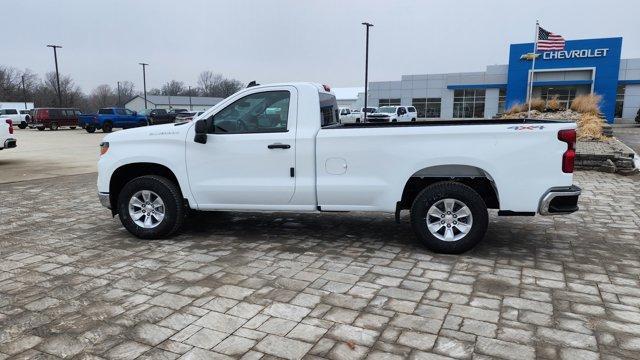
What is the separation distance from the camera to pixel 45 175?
12.0 metres

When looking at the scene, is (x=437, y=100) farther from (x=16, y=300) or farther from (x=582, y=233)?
(x=16, y=300)

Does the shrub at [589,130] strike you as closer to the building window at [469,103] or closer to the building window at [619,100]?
the building window at [619,100]

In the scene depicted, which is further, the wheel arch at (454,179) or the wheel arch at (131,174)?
the wheel arch at (131,174)

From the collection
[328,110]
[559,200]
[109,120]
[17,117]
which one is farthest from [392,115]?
[559,200]

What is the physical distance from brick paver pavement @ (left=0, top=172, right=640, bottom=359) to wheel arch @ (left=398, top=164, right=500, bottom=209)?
0.58 m

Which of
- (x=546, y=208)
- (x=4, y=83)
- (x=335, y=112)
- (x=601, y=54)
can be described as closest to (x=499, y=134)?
(x=546, y=208)

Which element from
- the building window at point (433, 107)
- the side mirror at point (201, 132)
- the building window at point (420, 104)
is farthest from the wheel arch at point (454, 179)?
the building window at point (420, 104)

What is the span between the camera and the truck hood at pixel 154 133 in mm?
5887

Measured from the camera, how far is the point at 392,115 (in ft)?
122

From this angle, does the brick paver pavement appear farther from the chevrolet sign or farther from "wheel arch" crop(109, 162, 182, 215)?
the chevrolet sign

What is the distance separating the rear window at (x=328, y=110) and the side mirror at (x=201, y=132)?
4.53ft

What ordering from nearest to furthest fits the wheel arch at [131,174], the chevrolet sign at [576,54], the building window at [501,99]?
the wheel arch at [131,174], the chevrolet sign at [576,54], the building window at [501,99]

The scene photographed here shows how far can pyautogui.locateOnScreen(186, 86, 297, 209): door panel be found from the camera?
5.61m

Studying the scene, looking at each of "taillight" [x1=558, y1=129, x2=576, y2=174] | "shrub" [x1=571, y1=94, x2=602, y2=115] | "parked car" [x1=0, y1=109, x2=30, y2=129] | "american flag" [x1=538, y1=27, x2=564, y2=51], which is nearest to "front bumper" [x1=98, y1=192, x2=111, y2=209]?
"taillight" [x1=558, y1=129, x2=576, y2=174]
